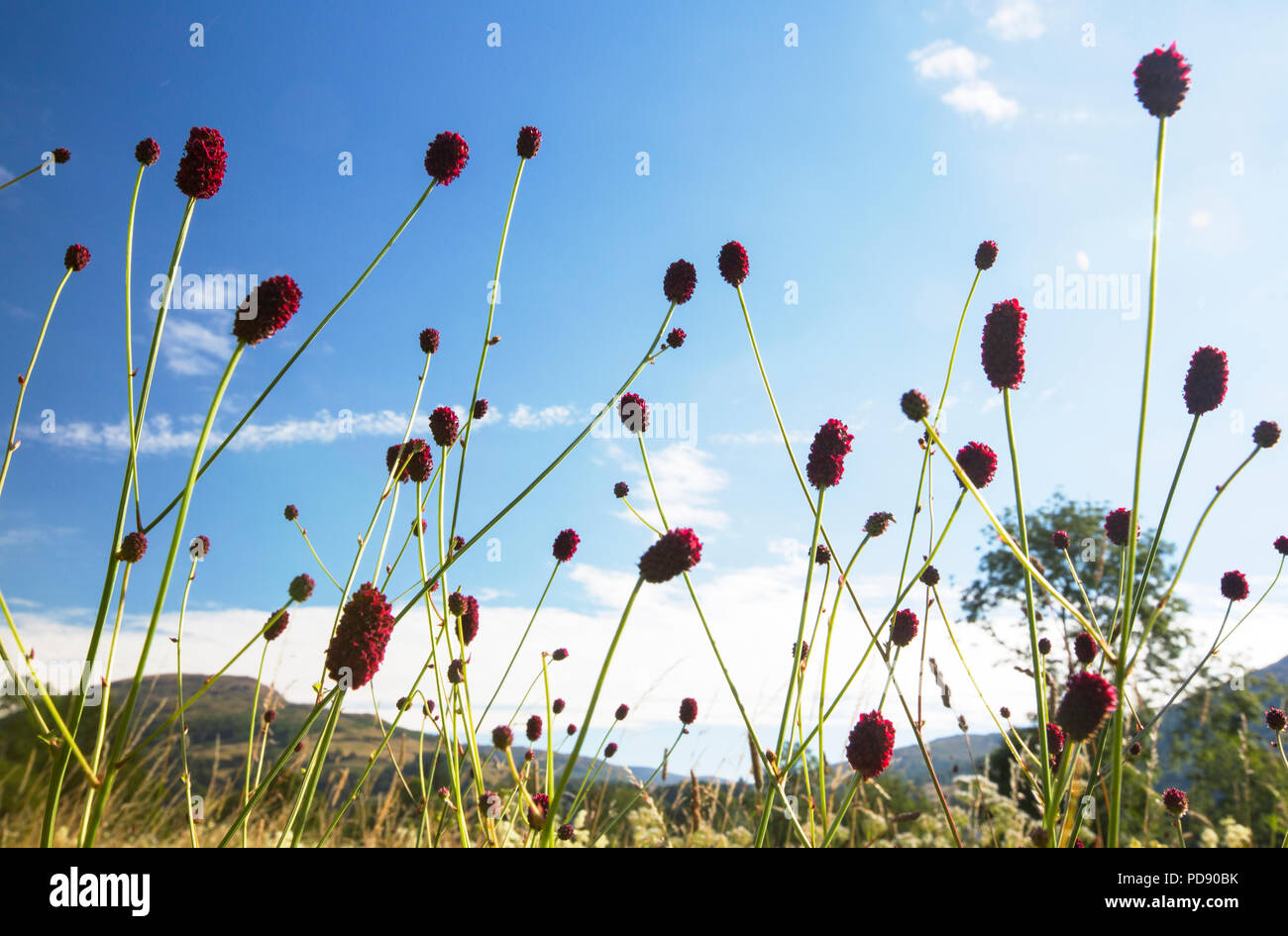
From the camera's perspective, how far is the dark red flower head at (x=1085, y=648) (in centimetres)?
209

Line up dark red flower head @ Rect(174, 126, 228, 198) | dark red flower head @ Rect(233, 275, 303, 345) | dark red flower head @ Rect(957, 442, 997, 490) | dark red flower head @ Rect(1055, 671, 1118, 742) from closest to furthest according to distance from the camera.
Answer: dark red flower head @ Rect(1055, 671, 1118, 742) < dark red flower head @ Rect(233, 275, 303, 345) < dark red flower head @ Rect(174, 126, 228, 198) < dark red flower head @ Rect(957, 442, 997, 490)

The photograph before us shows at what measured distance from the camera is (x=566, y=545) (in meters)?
2.15

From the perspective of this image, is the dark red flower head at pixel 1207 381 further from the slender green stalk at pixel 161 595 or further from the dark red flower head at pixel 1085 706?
the slender green stalk at pixel 161 595

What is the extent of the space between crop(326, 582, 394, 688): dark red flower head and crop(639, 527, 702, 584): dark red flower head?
405 mm

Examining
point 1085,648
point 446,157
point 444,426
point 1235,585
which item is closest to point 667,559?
point 444,426

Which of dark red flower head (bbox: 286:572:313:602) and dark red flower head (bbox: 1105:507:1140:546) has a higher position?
dark red flower head (bbox: 1105:507:1140:546)

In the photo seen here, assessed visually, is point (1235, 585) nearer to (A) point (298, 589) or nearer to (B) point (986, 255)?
(B) point (986, 255)

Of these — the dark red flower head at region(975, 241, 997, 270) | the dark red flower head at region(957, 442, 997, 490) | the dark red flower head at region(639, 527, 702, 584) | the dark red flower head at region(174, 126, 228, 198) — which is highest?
the dark red flower head at region(975, 241, 997, 270)

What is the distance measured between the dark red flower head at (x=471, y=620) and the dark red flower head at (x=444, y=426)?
0.49m

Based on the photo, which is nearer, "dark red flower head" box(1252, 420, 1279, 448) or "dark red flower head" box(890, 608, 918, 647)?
"dark red flower head" box(1252, 420, 1279, 448)

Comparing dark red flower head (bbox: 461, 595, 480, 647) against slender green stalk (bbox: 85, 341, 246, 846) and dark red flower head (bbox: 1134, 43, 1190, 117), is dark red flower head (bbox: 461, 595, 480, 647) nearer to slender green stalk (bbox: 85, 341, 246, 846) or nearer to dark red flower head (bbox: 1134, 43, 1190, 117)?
slender green stalk (bbox: 85, 341, 246, 846)

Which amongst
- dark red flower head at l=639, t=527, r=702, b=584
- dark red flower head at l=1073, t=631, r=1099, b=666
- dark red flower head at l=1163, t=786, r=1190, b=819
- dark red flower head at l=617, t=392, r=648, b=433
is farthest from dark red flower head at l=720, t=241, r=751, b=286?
dark red flower head at l=1163, t=786, r=1190, b=819

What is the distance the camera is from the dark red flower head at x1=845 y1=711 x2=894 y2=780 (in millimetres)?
1402
